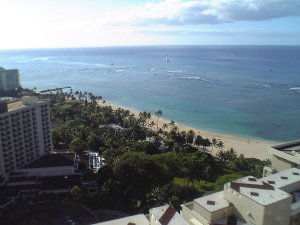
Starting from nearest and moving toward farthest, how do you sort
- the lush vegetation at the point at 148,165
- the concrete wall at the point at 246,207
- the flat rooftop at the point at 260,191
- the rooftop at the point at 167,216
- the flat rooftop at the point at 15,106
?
1. the rooftop at the point at 167,216
2. the concrete wall at the point at 246,207
3. the flat rooftop at the point at 260,191
4. the lush vegetation at the point at 148,165
5. the flat rooftop at the point at 15,106

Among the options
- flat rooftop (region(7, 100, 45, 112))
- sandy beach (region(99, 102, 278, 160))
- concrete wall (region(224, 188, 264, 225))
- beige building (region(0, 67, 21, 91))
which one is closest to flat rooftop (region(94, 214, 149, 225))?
concrete wall (region(224, 188, 264, 225))

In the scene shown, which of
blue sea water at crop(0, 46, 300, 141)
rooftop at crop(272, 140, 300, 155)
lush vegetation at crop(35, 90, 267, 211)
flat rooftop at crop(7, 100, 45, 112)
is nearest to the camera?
rooftop at crop(272, 140, 300, 155)

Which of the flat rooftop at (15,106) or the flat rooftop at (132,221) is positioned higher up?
the flat rooftop at (15,106)

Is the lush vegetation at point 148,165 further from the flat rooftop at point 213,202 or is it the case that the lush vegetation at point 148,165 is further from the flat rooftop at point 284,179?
the flat rooftop at point 284,179

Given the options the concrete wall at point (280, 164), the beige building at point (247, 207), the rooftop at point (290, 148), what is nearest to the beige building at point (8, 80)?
the rooftop at point (290, 148)

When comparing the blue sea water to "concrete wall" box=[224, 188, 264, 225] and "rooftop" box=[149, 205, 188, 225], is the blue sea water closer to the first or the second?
"concrete wall" box=[224, 188, 264, 225]
